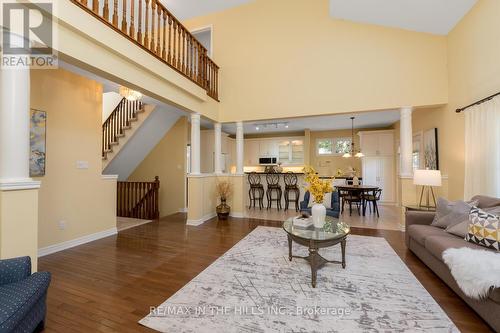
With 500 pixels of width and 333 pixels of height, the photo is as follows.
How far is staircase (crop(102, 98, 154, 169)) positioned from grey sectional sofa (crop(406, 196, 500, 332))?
5955 millimetres

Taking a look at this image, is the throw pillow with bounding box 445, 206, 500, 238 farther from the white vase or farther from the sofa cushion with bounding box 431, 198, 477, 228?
the white vase

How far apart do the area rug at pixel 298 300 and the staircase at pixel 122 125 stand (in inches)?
175

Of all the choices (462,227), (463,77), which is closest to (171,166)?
(462,227)

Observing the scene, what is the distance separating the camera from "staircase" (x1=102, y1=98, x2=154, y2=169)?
5.66 metres

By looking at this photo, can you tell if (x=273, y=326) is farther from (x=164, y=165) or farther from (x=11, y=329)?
(x=164, y=165)

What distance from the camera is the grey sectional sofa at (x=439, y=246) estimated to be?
165 centimetres

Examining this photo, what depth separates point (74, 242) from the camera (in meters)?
3.59

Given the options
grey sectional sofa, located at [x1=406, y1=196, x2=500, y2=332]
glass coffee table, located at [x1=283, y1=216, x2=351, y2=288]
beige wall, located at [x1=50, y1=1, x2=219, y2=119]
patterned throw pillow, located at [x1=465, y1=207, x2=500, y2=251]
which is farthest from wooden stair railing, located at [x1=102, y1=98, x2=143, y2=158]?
patterned throw pillow, located at [x1=465, y1=207, x2=500, y2=251]

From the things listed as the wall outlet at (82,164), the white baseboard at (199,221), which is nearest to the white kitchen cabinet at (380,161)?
the white baseboard at (199,221)

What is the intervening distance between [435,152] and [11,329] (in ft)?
21.0

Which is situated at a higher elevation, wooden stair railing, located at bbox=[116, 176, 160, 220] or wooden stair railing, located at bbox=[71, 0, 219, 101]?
wooden stair railing, located at bbox=[71, 0, 219, 101]

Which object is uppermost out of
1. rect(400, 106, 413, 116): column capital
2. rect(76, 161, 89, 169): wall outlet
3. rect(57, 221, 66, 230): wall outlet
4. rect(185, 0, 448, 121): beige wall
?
rect(185, 0, 448, 121): beige wall

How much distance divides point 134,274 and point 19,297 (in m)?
1.29

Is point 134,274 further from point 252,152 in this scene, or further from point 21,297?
point 252,152
